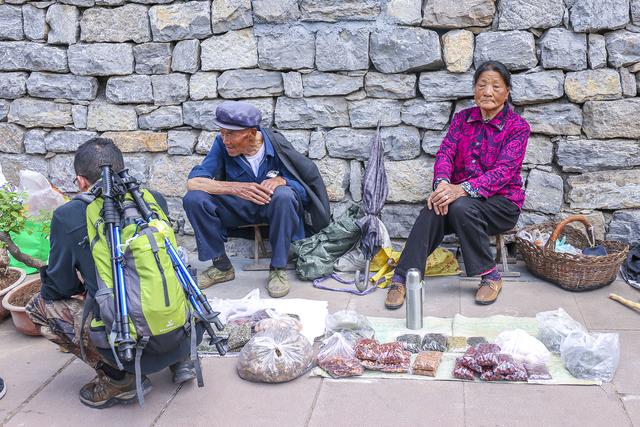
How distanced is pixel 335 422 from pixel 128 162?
3207 mm

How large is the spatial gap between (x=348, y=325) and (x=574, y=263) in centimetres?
153

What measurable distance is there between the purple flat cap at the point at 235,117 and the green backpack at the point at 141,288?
1682 millimetres

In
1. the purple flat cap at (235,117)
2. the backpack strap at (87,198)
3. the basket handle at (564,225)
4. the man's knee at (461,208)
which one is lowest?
the basket handle at (564,225)

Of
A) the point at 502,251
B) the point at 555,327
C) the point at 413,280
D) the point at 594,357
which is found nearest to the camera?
the point at 594,357

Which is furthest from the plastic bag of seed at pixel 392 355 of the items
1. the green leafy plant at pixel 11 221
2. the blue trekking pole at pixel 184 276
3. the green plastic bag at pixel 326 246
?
the green leafy plant at pixel 11 221

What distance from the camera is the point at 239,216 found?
4863 millimetres

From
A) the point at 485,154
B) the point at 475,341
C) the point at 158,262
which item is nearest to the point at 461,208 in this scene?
the point at 485,154

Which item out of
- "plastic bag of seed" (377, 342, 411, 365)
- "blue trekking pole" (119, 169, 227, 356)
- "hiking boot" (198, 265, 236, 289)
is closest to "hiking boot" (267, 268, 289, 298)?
"hiking boot" (198, 265, 236, 289)

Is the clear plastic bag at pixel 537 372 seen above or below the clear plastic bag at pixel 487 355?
below

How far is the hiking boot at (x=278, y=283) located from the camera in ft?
15.3

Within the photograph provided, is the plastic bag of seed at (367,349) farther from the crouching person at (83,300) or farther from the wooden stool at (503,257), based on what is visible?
the wooden stool at (503,257)

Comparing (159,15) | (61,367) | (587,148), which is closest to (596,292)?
(587,148)

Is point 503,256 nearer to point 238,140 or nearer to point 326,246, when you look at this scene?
point 326,246

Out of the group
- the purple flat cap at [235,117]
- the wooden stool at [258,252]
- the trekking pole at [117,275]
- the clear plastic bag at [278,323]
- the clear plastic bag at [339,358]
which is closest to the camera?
the trekking pole at [117,275]
